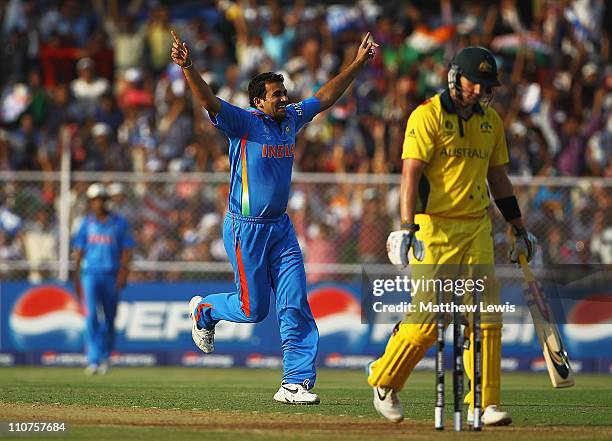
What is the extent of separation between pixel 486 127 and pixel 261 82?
7.86 feet

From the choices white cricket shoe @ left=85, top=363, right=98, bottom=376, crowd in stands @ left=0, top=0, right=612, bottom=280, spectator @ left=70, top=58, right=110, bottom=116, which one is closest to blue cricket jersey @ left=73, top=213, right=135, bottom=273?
white cricket shoe @ left=85, top=363, right=98, bottom=376

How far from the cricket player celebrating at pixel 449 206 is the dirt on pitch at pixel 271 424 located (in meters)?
0.31

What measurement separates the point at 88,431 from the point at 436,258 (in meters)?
2.63

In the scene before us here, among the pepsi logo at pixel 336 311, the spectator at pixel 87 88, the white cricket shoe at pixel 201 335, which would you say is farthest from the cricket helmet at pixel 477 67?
the spectator at pixel 87 88

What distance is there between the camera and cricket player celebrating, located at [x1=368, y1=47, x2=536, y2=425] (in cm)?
874

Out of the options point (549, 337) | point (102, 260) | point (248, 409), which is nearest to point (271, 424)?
point (248, 409)

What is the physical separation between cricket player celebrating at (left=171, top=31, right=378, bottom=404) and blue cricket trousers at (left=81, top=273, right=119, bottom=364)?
6.77 metres

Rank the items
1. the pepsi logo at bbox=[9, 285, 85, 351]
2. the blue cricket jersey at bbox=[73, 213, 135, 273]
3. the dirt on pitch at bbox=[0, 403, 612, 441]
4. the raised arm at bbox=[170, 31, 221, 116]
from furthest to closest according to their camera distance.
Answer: the pepsi logo at bbox=[9, 285, 85, 351], the blue cricket jersey at bbox=[73, 213, 135, 273], the raised arm at bbox=[170, 31, 221, 116], the dirt on pitch at bbox=[0, 403, 612, 441]

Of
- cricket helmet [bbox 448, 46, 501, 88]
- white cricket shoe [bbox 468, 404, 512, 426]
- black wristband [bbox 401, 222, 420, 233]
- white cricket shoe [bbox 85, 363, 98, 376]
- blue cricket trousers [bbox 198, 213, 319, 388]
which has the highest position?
cricket helmet [bbox 448, 46, 501, 88]

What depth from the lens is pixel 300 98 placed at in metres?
20.7

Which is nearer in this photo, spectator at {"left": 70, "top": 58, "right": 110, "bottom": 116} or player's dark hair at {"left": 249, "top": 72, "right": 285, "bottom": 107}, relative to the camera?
player's dark hair at {"left": 249, "top": 72, "right": 285, "bottom": 107}

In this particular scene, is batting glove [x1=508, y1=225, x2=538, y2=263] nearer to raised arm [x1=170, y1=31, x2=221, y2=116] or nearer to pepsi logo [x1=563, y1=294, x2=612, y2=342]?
raised arm [x1=170, y1=31, x2=221, y2=116]

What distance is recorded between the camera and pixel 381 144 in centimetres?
2017

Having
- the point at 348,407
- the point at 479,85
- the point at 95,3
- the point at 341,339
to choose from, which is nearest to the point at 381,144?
the point at 341,339
